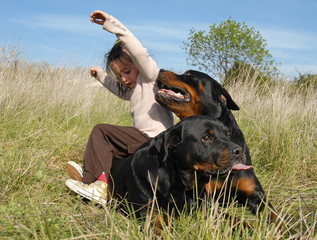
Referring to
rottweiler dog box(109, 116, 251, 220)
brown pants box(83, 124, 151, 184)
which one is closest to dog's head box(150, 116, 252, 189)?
rottweiler dog box(109, 116, 251, 220)

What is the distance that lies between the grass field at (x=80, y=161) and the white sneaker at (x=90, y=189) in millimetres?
92

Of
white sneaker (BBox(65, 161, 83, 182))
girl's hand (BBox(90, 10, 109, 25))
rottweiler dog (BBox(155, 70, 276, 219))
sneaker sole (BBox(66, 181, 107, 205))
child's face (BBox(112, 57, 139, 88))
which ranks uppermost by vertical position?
girl's hand (BBox(90, 10, 109, 25))

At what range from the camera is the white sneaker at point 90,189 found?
3.13m

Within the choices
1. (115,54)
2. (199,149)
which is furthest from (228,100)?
(115,54)

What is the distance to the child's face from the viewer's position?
12.8 feet

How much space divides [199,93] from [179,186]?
1040 millimetres

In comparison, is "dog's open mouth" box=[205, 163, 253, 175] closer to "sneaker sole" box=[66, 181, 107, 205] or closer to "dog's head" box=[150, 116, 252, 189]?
"dog's head" box=[150, 116, 252, 189]

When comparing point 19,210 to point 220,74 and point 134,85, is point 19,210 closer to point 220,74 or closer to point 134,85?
point 134,85

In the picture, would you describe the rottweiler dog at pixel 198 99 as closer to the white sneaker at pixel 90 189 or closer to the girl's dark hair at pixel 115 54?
the girl's dark hair at pixel 115 54

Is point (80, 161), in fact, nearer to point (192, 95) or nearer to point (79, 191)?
point (79, 191)

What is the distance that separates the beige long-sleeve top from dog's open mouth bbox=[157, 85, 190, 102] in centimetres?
A: 24

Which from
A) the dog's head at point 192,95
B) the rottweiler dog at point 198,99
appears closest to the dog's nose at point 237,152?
the rottweiler dog at point 198,99

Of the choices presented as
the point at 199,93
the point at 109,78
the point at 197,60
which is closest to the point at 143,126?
the point at 199,93

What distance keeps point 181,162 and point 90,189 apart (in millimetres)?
1074
